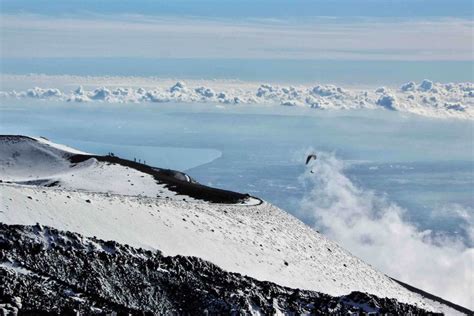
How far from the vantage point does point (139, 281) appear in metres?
49.1

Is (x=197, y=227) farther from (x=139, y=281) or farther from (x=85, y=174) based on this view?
(x=85, y=174)

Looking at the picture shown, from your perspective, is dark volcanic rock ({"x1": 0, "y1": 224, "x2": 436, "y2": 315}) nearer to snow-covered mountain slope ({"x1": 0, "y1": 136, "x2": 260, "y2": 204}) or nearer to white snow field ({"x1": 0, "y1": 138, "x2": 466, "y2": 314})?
white snow field ({"x1": 0, "y1": 138, "x2": 466, "y2": 314})

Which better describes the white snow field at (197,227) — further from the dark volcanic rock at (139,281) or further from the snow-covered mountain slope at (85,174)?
the dark volcanic rock at (139,281)

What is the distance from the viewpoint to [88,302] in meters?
41.7

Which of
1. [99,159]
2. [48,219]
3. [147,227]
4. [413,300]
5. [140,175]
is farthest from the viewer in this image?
[99,159]

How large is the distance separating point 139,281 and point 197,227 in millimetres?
16137

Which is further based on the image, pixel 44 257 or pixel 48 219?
pixel 48 219

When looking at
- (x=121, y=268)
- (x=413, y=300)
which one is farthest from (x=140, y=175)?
(x=121, y=268)

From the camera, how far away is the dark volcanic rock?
4482 centimetres

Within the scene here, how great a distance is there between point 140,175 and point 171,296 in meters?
38.8

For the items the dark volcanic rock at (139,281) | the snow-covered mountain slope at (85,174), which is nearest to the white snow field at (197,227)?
the snow-covered mountain slope at (85,174)

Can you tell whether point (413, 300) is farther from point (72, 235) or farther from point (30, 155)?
point (30, 155)

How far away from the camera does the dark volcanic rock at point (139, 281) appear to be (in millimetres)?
44819

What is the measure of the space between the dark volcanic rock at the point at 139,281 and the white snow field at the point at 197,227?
4018mm
